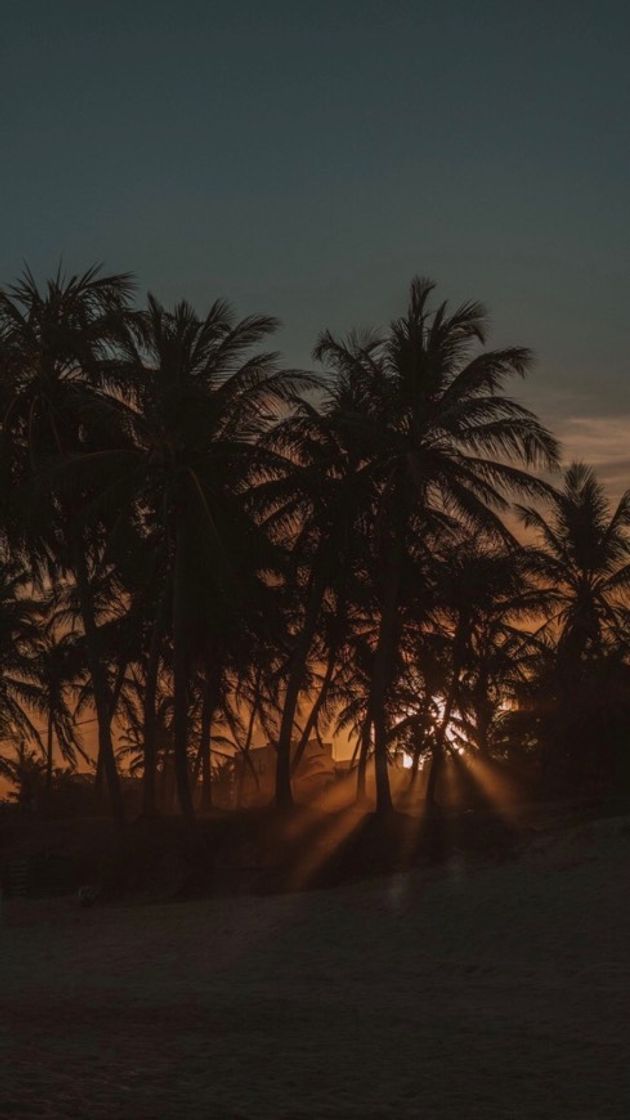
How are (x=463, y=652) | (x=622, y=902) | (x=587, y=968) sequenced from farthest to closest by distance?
1. (x=463, y=652)
2. (x=622, y=902)
3. (x=587, y=968)

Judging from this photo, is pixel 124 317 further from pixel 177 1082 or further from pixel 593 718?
pixel 177 1082

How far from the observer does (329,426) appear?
1111 inches

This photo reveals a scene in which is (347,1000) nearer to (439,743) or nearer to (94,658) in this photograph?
(94,658)

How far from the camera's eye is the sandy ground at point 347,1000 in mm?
9750

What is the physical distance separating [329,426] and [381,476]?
2.02m

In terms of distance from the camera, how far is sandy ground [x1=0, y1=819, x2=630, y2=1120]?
9.75 meters

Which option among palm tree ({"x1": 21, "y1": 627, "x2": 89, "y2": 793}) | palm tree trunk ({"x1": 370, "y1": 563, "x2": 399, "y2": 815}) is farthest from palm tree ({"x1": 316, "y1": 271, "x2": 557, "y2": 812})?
palm tree ({"x1": 21, "y1": 627, "x2": 89, "y2": 793})

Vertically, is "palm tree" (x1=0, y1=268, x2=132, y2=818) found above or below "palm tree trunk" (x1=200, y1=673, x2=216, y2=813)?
above

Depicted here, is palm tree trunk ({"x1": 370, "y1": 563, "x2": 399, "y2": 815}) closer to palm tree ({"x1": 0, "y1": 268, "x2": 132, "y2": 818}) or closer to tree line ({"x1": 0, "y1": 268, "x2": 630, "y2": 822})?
tree line ({"x1": 0, "y1": 268, "x2": 630, "y2": 822})

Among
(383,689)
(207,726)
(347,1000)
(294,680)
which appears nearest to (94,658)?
(294,680)

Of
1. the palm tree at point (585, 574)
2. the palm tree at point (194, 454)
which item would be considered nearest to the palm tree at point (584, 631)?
the palm tree at point (585, 574)

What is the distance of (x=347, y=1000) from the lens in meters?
14.9

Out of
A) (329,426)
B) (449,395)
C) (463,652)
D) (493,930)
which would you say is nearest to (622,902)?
(493,930)

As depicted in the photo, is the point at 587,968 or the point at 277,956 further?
the point at 277,956
